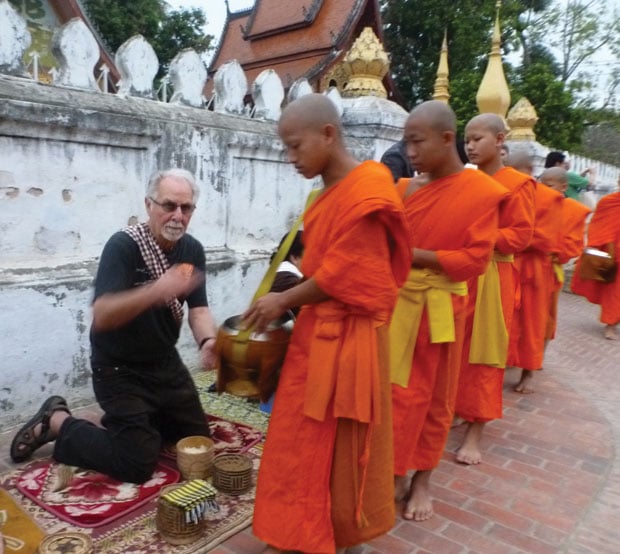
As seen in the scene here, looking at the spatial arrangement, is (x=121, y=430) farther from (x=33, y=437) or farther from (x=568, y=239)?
(x=568, y=239)

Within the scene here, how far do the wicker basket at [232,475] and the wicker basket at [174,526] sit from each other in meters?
0.40

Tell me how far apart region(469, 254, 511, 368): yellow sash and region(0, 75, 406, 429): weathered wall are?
2.31 metres

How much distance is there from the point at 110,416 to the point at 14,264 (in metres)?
1.35

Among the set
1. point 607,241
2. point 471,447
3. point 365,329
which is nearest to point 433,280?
point 365,329

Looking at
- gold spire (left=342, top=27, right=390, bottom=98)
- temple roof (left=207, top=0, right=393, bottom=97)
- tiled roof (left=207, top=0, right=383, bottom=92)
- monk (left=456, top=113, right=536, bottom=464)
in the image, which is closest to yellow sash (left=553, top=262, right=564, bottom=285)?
monk (left=456, top=113, right=536, bottom=464)

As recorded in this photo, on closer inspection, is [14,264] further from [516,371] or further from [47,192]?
[516,371]

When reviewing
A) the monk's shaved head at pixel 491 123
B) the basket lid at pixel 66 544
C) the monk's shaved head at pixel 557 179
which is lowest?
the basket lid at pixel 66 544

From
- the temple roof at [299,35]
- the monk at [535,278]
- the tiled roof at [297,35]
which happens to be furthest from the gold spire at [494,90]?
the tiled roof at [297,35]

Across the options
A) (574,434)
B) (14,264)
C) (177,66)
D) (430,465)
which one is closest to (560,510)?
(430,465)

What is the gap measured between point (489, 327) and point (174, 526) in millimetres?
2101

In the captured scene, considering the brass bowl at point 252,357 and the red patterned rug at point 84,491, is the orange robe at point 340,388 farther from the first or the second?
the red patterned rug at point 84,491

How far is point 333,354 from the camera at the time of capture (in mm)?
2195

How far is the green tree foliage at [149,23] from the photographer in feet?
58.3

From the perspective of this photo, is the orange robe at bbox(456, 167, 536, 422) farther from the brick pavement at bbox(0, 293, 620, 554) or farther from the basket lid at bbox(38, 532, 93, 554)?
the basket lid at bbox(38, 532, 93, 554)
